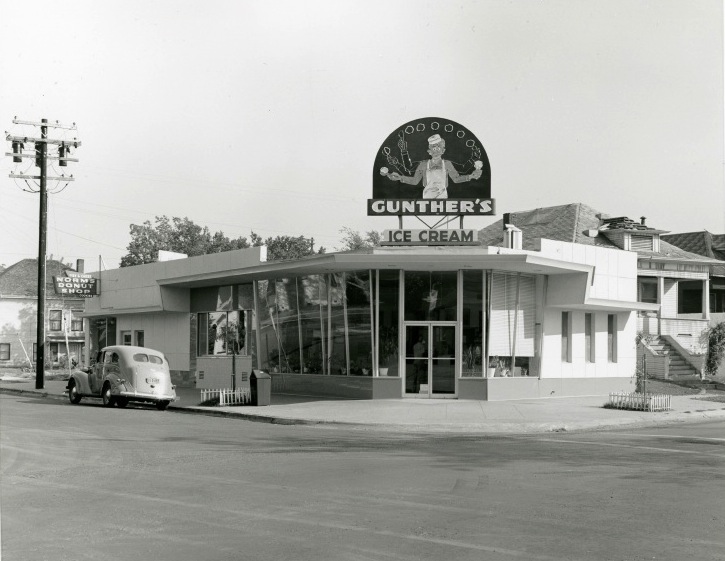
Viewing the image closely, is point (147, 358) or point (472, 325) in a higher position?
point (472, 325)

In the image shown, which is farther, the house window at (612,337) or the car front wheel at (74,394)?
the house window at (612,337)

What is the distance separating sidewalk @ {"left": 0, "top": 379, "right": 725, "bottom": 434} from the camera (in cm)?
1994

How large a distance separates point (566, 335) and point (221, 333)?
13.7 meters

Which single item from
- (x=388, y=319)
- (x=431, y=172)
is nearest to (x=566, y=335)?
(x=388, y=319)

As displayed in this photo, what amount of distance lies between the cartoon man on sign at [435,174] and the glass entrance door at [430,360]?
4.19m

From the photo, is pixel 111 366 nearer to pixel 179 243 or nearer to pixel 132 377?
pixel 132 377

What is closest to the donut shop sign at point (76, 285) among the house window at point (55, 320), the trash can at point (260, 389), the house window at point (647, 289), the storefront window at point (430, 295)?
the trash can at point (260, 389)

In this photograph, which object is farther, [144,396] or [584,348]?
[584,348]

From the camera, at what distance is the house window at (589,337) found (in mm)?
31141

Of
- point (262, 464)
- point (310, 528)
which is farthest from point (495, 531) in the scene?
point (262, 464)

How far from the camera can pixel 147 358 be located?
25984mm

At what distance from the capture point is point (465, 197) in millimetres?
27312

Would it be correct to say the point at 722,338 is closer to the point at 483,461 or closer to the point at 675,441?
the point at 675,441

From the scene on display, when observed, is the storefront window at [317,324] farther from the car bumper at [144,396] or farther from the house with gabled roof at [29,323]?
the house with gabled roof at [29,323]
